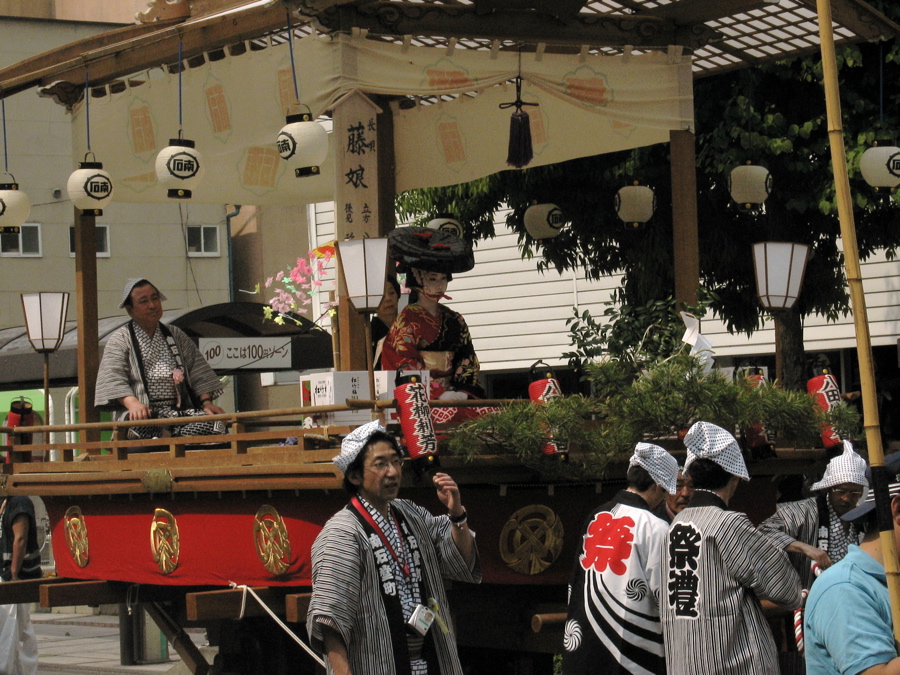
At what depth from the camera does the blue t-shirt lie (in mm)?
3242

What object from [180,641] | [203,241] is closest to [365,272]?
[180,641]

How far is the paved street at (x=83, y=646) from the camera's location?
1261cm

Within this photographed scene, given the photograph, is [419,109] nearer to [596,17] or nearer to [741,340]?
[596,17]

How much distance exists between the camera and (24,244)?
77.5 feet

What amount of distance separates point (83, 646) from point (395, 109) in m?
7.60

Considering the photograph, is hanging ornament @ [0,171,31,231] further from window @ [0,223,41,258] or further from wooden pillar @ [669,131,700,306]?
window @ [0,223,41,258]

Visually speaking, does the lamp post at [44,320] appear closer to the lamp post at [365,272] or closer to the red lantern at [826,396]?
the lamp post at [365,272]

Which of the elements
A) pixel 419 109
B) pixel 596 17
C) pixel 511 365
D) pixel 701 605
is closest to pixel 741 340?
pixel 511 365

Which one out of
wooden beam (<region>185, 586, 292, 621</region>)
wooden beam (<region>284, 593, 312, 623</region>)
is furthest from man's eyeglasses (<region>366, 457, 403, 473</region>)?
wooden beam (<region>185, 586, 292, 621</region>)

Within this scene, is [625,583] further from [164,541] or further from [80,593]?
[80,593]

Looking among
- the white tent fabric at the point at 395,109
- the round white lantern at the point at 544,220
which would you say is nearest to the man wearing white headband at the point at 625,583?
the white tent fabric at the point at 395,109

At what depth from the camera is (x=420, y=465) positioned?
6.03m

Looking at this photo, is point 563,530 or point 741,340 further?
point 741,340

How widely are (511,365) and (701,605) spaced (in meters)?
14.4
